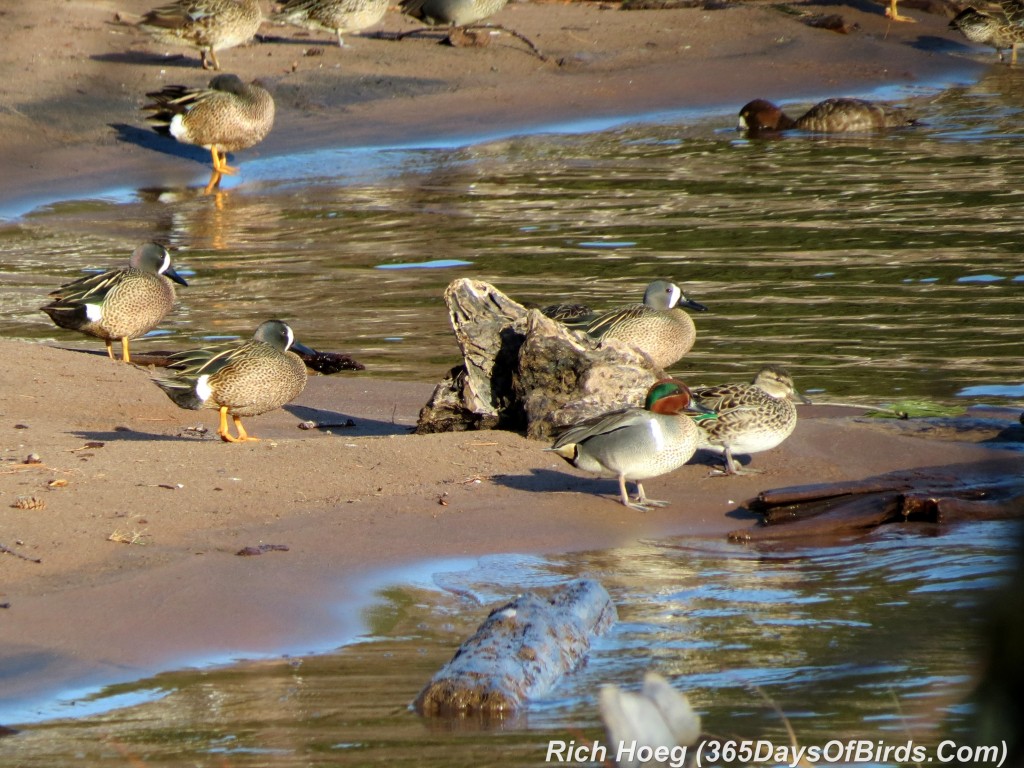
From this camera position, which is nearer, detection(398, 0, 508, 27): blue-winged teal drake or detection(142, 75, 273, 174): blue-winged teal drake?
detection(142, 75, 273, 174): blue-winged teal drake

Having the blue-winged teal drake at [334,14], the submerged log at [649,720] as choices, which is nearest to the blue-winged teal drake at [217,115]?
the blue-winged teal drake at [334,14]

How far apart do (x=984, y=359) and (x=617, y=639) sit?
547cm

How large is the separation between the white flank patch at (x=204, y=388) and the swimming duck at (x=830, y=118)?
46.8 ft

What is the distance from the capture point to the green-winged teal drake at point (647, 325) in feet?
31.3

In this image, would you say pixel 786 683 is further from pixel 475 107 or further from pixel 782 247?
pixel 475 107

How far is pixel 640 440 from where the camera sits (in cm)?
697

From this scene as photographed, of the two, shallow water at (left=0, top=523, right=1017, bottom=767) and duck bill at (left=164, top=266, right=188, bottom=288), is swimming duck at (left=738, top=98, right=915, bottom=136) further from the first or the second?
shallow water at (left=0, top=523, right=1017, bottom=767)

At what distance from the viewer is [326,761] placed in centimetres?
401

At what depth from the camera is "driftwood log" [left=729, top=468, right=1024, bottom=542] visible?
6.89 m

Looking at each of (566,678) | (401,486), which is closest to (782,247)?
(401,486)

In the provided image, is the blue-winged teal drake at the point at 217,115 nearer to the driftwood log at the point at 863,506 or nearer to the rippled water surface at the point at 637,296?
the rippled water surface at the point at 637,296

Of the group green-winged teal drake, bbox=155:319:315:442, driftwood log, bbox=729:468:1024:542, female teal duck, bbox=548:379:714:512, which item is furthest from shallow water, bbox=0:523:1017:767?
green-winged teal drake, bbox=155:319:315:442

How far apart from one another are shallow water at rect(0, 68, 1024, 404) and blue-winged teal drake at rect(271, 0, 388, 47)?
3751 millimetres

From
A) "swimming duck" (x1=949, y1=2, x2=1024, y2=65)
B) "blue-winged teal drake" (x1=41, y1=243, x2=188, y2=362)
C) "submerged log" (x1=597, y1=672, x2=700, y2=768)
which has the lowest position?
"submerged log" (x1=597, y1=672, x2=700, y2=768)
